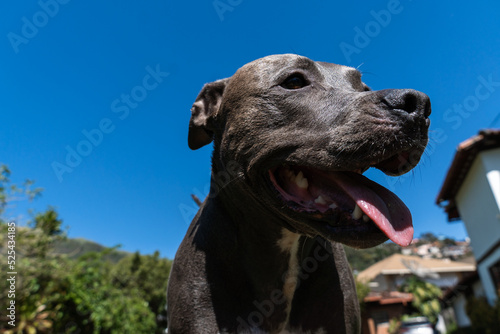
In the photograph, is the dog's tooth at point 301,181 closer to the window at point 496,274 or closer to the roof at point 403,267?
the window at point 496,274

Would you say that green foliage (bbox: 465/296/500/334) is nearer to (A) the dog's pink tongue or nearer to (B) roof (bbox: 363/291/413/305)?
(B) roof (bbox: 363/291/413/305)

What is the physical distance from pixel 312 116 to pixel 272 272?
3.26 feet

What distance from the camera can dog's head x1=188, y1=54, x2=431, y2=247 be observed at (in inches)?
69.4

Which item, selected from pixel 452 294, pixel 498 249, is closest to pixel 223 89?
pixel 498 249

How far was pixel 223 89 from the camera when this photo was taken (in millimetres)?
2801

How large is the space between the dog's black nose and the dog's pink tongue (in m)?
0.43

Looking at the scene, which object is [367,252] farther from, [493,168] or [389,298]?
[389,298]

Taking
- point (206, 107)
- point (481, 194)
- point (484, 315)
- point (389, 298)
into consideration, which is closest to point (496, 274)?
point (484, 315)

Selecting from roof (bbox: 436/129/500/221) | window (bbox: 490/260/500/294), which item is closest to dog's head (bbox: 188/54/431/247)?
roof (bbox: 436/129/500/221)

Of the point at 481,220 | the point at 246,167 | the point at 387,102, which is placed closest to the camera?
the point at 387,102

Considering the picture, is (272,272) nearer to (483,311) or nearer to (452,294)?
(483,311)

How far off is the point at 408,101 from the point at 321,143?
1.44ft

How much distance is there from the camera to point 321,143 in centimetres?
192

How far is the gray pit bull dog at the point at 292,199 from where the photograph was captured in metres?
1.79
